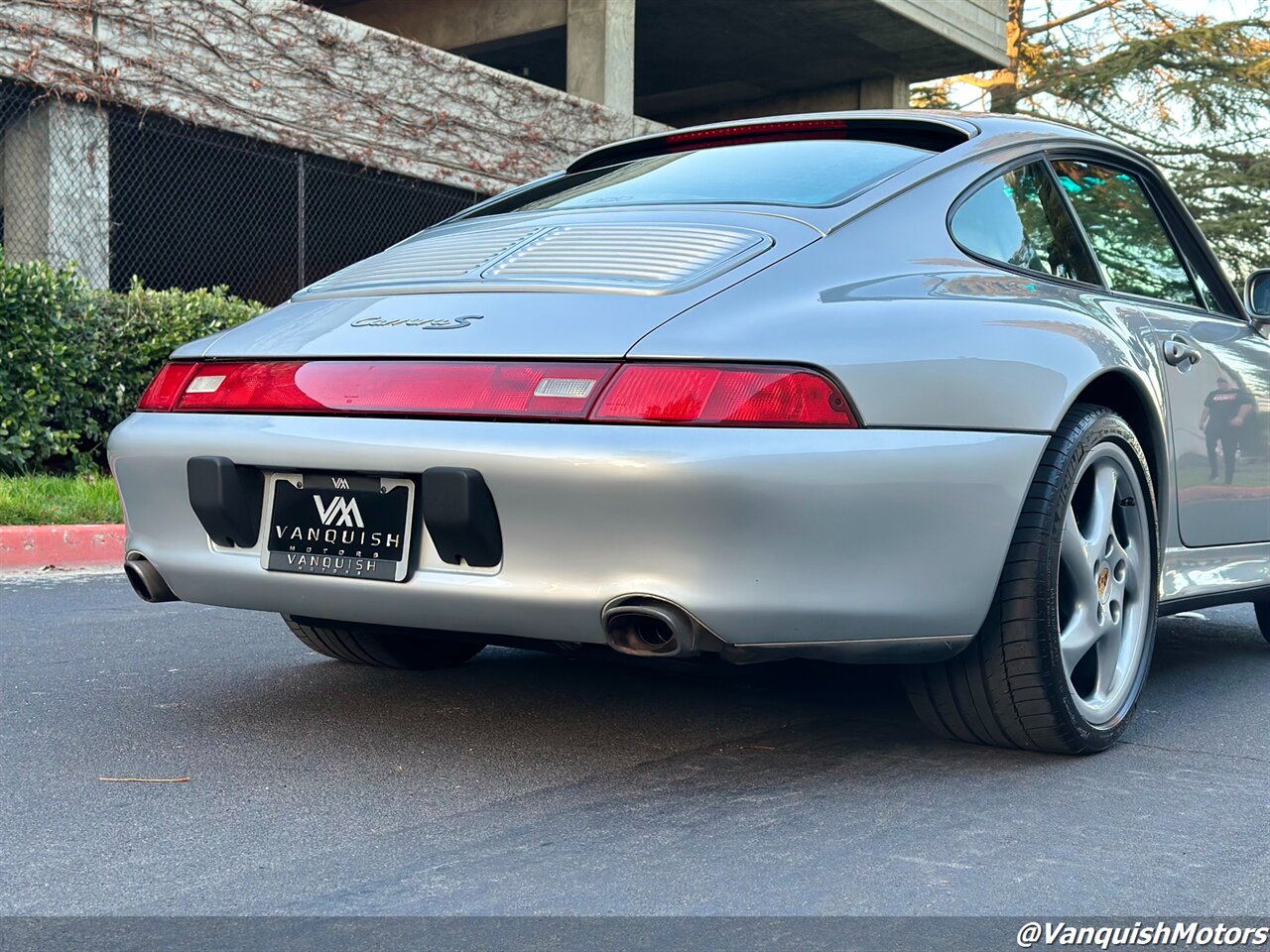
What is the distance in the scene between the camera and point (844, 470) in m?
2.64

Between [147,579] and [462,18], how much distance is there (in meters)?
16.8

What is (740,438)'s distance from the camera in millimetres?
2576

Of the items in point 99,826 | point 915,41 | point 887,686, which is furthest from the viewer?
point 915,41

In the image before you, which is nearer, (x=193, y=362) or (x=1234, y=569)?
(x=193, y=362)

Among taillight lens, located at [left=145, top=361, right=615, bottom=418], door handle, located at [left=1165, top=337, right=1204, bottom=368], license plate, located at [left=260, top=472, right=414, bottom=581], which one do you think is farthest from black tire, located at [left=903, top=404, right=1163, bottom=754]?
license plate, located at [left=260, top=472, right=414, bottom=581]

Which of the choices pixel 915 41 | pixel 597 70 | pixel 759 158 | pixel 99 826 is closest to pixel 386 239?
pixel 597 70

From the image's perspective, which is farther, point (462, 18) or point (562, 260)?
point (462, 18)

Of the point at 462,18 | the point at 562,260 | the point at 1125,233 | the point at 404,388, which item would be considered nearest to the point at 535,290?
the point at 562,260

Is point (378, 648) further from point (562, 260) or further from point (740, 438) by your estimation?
point (740, 438)

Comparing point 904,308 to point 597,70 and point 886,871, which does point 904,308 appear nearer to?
point 886,871

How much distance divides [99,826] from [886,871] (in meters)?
1.37

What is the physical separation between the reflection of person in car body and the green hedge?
6.20 meters

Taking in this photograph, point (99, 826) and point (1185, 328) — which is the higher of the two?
point (1185, 328)

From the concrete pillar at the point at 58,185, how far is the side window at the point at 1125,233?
8491mm
